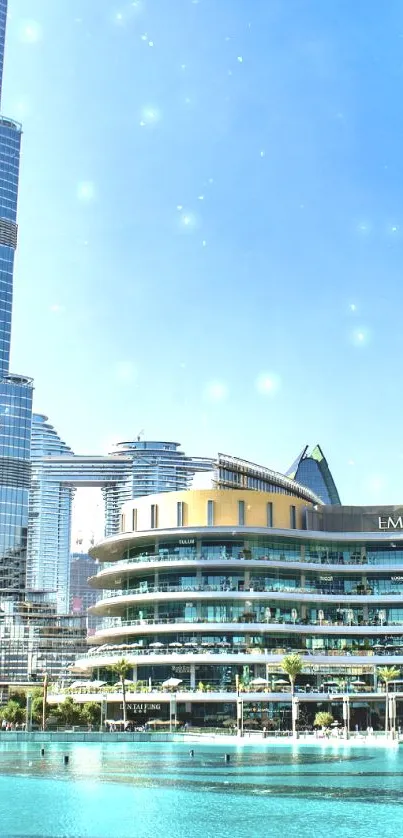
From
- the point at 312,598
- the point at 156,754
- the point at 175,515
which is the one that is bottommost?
the point at 156,754

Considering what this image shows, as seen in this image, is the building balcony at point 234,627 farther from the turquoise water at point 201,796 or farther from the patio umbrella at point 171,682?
the turquoise water at point 201,796

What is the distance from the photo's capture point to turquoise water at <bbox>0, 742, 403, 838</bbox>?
3606 centimetres

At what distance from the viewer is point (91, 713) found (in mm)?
95812

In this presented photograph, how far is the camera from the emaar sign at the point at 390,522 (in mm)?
107875

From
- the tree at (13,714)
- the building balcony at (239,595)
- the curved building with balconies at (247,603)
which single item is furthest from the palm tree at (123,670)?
the tree at (13,714)

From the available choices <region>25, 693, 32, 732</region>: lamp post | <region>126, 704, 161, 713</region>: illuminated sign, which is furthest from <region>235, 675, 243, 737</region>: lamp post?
<region>25, 693, 32, 732</region>: lamp post

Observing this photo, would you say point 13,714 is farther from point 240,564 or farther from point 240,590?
point 240,564

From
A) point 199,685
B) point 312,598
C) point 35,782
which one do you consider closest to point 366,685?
point 312,598

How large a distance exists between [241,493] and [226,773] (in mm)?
54457

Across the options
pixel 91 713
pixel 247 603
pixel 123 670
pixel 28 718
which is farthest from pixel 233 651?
pixel 28 718

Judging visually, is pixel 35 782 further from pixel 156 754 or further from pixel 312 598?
pixel 312 598

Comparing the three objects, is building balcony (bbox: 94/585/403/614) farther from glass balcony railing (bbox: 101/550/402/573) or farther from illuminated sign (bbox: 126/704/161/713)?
illuminated sign (bbox: 126/704/161/713)

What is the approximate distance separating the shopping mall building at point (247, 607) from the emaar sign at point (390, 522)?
0.12 m

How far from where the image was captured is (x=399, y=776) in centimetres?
5053
